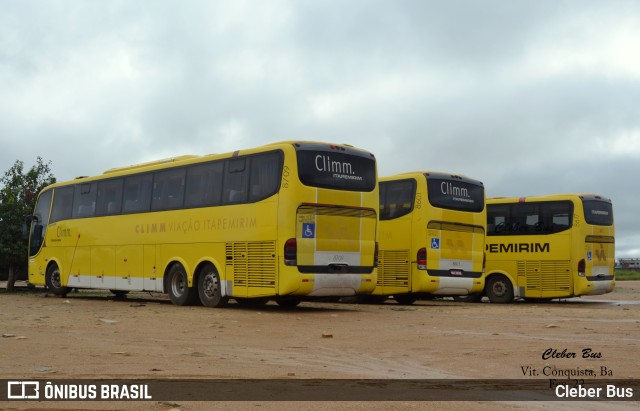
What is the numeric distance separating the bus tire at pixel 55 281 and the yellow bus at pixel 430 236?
10280 millimetres

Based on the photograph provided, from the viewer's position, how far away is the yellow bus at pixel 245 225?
52.2 feet

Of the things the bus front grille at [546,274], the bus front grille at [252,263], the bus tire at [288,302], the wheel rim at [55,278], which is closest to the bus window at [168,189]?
the bus front grille at [252,263]

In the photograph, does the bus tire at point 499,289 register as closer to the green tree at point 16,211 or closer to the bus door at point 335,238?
the bus door at point 335,238

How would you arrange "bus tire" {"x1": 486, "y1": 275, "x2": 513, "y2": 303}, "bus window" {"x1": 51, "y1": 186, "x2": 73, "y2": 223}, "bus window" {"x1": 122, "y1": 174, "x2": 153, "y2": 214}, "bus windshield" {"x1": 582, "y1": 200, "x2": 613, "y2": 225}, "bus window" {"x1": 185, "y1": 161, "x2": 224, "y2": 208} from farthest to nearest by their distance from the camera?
"bus window" {"x1": 51, "y1": 186, "x2": 73, "y2": 223}, "bus tire" {"x1": 486, "y1": 275, "x2": 513, "y2": 303}, "bus windshield" {"x1": 582, "y1": 200, "x2": 613, "y2": 225}, "bus window" {"x1": 122, "y1": 174, "x2": 153, "y2": 214}, "bus window" {"x1": 185, "y1": 161, "x2": 224, "y2": 208}

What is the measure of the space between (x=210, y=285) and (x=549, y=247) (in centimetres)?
1067

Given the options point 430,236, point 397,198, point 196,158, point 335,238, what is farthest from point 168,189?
point 430,236

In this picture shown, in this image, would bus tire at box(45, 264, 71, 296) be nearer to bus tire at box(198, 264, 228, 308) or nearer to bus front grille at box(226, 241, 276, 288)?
bus tire at box(198, 264, 228, 308)

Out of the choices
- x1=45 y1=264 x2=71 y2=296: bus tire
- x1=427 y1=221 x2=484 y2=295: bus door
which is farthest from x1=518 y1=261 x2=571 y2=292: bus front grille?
x1=45 y1=264 x2=71 y2=296: bus tire

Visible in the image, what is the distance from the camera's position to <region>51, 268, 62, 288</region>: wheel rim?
2456 cm

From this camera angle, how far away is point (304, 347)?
10.4 m

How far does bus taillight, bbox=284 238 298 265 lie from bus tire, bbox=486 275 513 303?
33.7 ft

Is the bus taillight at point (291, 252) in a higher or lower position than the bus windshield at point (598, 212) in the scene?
lower

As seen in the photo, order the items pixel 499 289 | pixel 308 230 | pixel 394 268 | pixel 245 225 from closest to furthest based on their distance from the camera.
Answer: pixel 308 230 → pixel 245 225 → pixel 394 268 → pixel 499 289

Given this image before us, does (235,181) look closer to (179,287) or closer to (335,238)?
(335,238)
